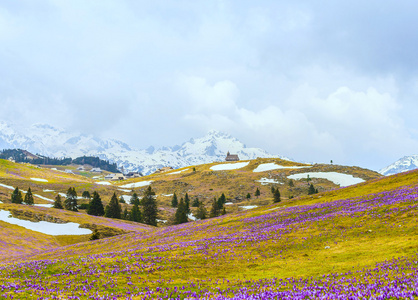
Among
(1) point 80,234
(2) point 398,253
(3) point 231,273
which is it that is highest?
(2) point 398,253

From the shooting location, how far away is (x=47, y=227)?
219 feet

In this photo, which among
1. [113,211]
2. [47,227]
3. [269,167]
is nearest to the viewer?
[47,227]

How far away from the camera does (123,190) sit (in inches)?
6206

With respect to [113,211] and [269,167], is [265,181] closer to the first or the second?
[269,167]

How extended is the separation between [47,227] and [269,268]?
210ft

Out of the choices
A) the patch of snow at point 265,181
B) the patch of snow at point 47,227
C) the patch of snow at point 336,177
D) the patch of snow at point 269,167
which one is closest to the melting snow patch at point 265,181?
the patch of snow at point 265,181

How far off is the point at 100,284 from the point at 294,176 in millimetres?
151690

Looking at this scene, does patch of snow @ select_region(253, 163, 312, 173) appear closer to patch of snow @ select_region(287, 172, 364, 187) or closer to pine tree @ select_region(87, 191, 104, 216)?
patch of snow @ select_region(287, 172, 364, 187)

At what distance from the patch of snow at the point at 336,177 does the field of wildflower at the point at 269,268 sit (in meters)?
116

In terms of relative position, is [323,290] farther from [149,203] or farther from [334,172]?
[334,172]

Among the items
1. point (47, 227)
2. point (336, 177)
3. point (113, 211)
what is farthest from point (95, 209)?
point (336, 177)

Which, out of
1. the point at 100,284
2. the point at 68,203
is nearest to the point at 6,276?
the point at 100,284

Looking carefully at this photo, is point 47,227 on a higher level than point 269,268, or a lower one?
lower

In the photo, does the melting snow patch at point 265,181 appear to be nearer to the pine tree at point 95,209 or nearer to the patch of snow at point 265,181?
the patch of snow at point 265,181
